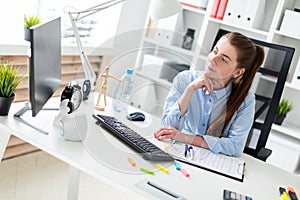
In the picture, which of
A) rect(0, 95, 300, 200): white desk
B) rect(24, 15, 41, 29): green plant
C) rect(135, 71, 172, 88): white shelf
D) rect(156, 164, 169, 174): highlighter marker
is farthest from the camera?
rect(24, 15, 41, 29): green plant

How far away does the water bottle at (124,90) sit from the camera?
1.63 m

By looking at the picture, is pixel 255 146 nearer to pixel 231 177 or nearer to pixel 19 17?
pixel 231 177

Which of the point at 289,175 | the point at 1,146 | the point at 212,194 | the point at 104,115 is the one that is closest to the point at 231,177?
the point at 212,194

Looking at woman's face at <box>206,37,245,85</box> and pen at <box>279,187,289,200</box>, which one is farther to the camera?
woman's face at <box>206,37,245,85</box>

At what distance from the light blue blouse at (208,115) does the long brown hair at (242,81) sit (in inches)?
0.8

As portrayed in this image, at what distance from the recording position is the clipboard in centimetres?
145

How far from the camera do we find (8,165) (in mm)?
2516

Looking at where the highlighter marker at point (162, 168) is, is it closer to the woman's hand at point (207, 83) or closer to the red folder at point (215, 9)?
the woman's hand at point (207, 83)

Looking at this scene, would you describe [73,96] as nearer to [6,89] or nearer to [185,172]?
[6,89]

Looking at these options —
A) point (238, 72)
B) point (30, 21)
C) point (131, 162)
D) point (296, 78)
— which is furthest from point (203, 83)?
point (296, 78)

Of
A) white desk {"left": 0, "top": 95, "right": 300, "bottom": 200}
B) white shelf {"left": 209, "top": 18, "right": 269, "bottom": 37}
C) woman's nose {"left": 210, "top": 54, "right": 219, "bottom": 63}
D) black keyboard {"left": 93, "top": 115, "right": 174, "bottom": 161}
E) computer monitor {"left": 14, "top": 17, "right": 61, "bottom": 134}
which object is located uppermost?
white shelf {"left": 209, "top": 18, "right": 269, "bottom": 37}

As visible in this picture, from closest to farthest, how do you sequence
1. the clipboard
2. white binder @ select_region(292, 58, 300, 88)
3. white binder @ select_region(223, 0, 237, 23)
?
the clipboard < white binder @ select_region(292, 58, 300, 88) < white binder @ select_region(223, 0, 237, 23)

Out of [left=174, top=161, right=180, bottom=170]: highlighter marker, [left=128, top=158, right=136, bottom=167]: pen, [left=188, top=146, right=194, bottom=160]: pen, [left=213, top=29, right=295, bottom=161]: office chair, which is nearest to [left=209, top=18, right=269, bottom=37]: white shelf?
[left=213, top=29, right=295, bottom=161]: office chair

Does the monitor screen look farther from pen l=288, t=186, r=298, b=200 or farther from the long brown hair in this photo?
pen l=288, t=186, r=298, b=200
